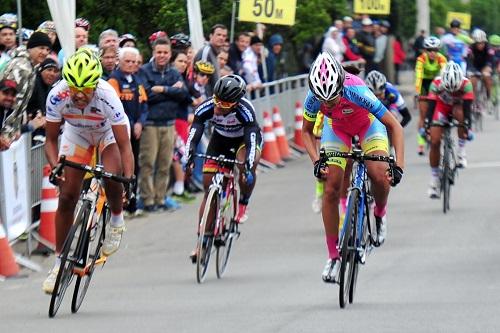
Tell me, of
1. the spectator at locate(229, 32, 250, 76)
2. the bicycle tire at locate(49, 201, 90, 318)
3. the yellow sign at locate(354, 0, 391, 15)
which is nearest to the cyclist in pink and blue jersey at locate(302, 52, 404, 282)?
the bicycle tire at locate(49, 201, 90, 318)

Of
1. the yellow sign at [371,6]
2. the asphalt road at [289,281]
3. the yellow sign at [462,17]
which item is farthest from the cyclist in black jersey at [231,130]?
the yellow sign at [462,17]

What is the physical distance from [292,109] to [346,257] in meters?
15.4

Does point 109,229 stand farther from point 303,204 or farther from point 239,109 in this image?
point 303,204

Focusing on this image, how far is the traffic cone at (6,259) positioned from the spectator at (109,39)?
3.00m

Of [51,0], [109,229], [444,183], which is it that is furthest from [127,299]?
[444,183]

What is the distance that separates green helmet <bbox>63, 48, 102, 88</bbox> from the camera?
10.6 metres

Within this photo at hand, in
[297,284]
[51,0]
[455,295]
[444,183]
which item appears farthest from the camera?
[444,183]

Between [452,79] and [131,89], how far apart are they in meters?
3.98

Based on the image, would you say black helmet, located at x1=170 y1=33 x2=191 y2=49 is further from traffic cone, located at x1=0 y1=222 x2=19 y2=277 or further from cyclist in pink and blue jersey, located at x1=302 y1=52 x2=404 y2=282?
cyclist in pink and blue jersey, located at x1=302 y1=52 x2=404 y2=282

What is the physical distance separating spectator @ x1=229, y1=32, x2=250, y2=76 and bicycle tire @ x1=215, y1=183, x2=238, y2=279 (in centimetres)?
872

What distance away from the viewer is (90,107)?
11.1 metres

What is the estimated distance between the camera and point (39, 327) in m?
10.2

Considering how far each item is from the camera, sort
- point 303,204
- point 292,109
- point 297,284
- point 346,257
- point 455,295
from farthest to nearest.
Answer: point 292,109 < point 303,204 < point 297,284 < point 455,295 < point 346,257

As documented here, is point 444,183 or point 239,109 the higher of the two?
point 239,109
